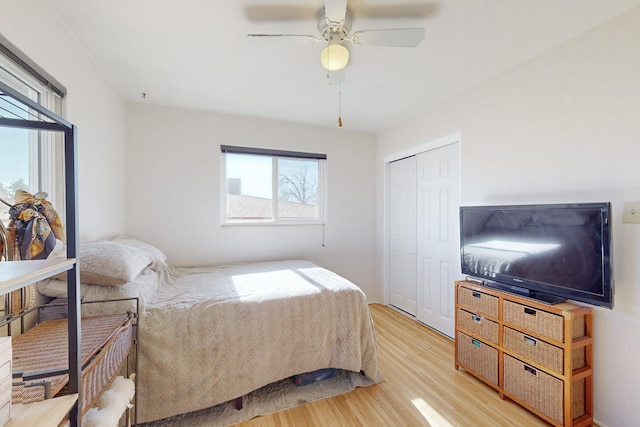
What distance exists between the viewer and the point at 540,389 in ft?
5.46

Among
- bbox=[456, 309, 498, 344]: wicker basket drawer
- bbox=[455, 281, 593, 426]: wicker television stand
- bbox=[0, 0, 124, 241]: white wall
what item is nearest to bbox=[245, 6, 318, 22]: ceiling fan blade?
bbox=[0, 0, 124, 241]: white wall

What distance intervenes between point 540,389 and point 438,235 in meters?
1.55

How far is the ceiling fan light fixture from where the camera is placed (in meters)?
1.58

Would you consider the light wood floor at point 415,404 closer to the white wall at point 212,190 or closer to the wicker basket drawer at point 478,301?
the wicker basket drawer at point 478,301

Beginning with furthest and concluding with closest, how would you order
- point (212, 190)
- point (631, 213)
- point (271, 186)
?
point (271, 186) < point (212, 190) < point (631, 213)

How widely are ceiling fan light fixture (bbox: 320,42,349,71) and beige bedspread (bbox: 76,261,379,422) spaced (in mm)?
1581

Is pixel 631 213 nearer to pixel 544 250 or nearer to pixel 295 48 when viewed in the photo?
pixel 544 250

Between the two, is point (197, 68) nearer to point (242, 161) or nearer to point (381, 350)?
point (242, 161)

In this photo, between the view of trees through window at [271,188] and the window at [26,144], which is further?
the view of trees through window at [271,188]

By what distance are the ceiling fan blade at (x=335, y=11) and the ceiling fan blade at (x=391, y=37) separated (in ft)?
0.39

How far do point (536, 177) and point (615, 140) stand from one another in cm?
45

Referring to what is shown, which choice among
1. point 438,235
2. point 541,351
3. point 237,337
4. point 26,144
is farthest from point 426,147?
point 26,144

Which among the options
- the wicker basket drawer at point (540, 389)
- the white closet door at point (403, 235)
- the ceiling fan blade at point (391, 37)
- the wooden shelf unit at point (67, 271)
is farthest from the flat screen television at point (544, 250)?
the wooden shelf unit at point (67, 271)

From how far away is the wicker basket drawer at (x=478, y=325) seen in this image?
1.96m
